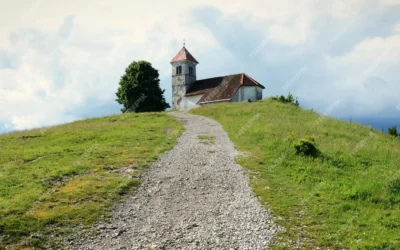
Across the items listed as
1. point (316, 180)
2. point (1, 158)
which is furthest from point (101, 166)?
point (316, 180)

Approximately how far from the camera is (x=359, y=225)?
36.9 ft

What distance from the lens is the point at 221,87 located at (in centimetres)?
6272

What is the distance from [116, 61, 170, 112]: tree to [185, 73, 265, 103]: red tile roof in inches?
301

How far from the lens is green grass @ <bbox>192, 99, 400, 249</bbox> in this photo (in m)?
10.6

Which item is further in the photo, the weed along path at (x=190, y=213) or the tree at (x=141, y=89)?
the tree at (x=141, y=89)

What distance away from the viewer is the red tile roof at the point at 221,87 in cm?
6003

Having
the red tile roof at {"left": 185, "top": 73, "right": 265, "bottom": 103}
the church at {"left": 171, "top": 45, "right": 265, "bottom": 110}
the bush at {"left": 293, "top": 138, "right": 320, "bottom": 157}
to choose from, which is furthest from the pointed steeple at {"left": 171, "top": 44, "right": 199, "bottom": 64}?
the bush at {"left": 293, "top": 138, "right": 320, "bottom": 157}

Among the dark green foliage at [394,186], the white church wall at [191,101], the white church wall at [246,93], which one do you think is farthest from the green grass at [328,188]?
the white church wall at [191,101]

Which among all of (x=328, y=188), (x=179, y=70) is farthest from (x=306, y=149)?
(x=179, y=70)

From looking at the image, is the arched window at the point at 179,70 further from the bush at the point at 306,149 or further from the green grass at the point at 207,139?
the bush at the point at 306,149

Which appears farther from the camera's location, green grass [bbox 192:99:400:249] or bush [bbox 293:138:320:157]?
bush [bbox 293:138:320:157]

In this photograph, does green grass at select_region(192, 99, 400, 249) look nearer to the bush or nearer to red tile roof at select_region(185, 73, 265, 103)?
the bush

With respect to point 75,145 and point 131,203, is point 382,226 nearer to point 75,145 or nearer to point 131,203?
point 131,203

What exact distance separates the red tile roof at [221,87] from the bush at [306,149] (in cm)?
3905
